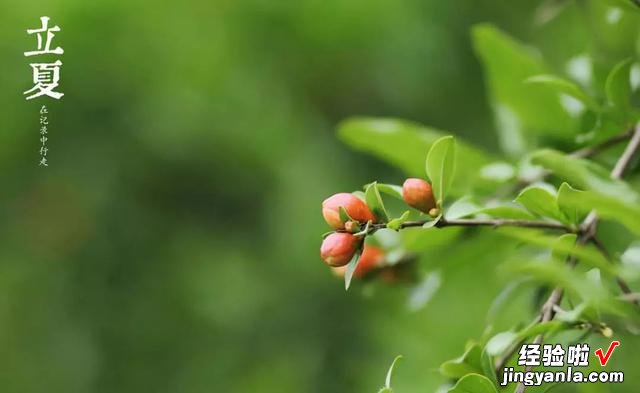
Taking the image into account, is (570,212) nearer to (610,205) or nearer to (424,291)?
(610,205)

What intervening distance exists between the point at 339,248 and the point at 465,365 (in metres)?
0.16

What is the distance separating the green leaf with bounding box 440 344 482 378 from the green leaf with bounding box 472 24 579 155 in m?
0.38

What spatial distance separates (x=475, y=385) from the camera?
0.80 metres

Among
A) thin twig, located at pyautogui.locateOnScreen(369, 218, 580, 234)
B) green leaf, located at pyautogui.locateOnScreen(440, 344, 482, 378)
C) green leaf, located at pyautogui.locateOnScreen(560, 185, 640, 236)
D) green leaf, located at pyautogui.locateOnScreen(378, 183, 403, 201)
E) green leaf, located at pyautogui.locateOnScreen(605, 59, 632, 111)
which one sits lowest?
green leaf, located at pyautogui.locateOnScreen(440, 344, 482, 378)

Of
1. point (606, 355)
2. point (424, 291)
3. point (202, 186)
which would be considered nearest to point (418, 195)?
point (606, 355)

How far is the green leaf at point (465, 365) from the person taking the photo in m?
0.85

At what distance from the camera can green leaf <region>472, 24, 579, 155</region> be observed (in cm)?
115

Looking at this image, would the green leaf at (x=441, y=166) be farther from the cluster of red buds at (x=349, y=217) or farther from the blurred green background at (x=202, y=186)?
the blurred green background at (x=202, y=186)

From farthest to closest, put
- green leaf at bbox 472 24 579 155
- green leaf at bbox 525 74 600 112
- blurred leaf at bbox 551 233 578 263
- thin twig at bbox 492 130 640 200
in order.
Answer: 1. green leaf at bbox 472 24 579 155
2. thin twig at bbox 492 130 640 200
3. green leaf at bbox 525 74 600 112
4. blurred leaf at bbox 551 233 578 263

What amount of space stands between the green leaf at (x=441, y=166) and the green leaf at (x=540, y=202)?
0.21 feet

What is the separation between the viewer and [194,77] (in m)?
2.54

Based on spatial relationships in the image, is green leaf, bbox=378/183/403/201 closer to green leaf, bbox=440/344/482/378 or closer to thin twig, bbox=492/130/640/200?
green leaf, bbox=440/344/482/378

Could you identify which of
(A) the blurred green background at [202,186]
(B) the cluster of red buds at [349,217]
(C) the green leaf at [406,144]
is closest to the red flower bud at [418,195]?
(B) the cluster of red buds at [349,217]

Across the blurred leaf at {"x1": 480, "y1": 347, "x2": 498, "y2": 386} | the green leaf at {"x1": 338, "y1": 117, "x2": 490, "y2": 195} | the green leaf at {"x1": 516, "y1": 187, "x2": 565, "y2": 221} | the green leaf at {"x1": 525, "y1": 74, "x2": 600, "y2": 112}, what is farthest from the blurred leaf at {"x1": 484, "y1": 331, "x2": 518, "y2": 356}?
the green leaf at {"x1": 338, "y1": 117, "x2": 490, "y2": 195}
